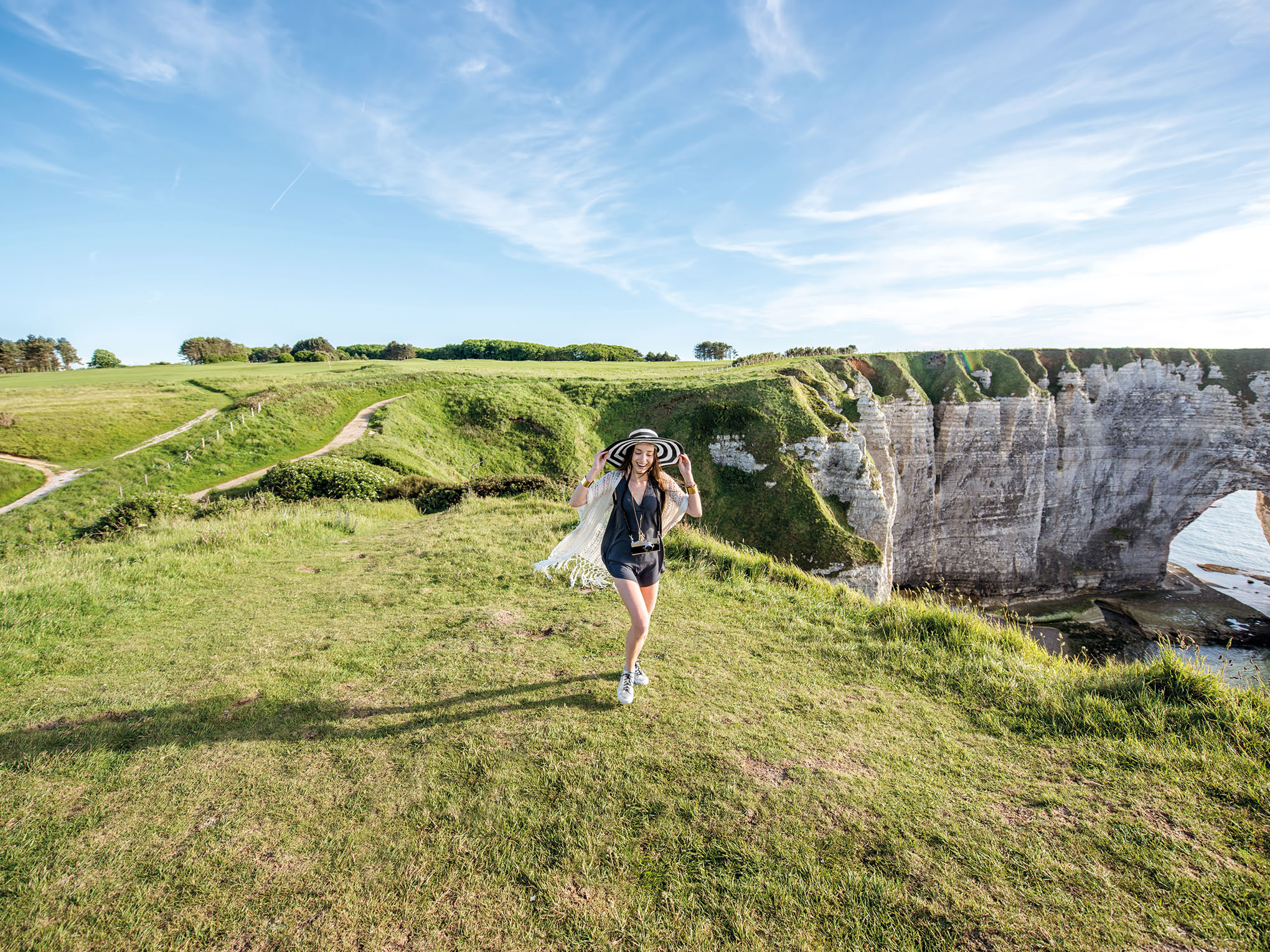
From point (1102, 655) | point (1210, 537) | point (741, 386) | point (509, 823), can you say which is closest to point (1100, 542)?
point (1102, 655)

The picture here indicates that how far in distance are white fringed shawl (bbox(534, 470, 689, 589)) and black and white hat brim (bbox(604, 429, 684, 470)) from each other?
10.6 inches

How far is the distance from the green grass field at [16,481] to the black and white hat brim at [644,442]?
91.5 feet

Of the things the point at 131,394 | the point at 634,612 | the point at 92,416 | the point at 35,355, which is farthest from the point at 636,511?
the point at 35,355

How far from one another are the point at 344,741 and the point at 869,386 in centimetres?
4343

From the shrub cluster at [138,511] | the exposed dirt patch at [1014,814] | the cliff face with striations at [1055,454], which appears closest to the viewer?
the exposed dirt patch at [1014,814]

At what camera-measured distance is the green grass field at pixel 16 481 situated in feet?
67.7

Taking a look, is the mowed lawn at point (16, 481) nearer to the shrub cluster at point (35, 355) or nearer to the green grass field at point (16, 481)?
the green grass field at point (16, 481)

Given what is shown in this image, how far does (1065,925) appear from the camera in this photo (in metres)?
3.49

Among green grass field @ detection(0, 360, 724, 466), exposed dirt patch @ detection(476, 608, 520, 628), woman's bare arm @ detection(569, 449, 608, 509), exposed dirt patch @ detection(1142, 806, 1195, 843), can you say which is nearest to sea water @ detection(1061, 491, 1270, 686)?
exposed dirt patch @ detection(1142, 806, 1195, 843)

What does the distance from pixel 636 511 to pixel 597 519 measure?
103cm

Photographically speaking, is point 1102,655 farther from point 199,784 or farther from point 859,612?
point 199,784

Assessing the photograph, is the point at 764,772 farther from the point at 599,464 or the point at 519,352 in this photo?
the point at 519,352

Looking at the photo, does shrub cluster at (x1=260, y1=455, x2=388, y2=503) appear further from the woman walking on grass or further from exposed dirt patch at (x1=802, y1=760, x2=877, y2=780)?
exposed dirt patch at (x1=802, y1=760, x2=877, y2=780)

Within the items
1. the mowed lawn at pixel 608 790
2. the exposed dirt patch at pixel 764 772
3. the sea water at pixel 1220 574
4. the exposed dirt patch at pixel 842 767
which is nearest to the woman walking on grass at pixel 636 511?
the mowed lawn at pixel 608 790
